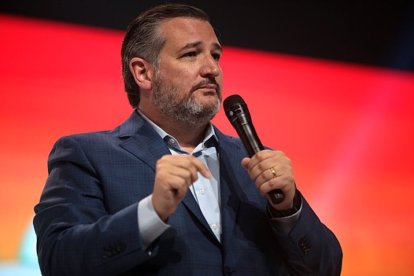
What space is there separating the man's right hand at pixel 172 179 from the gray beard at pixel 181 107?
0.45 metres

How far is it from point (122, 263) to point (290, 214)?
18.4 inches

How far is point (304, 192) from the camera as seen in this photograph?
8.02ft

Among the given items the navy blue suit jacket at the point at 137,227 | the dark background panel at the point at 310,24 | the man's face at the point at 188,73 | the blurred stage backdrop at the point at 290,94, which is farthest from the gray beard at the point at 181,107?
the dark background panel at the point at 310,24

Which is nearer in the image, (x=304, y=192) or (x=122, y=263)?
(x=122, y=263)

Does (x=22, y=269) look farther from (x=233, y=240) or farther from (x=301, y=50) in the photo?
(x=301, y=50)

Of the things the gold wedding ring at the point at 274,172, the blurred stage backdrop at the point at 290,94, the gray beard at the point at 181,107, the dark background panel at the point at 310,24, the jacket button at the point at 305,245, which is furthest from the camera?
the dark background panel at the point at 310,24

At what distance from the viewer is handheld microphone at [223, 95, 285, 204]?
4.72ft

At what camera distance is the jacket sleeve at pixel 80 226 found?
4.40ft

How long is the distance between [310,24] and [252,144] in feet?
4.69

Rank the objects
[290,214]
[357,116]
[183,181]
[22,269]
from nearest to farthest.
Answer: [183,181] → [290,214] → [22,269] → [357,116]

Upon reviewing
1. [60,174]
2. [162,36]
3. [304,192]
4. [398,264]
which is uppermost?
[162,36]

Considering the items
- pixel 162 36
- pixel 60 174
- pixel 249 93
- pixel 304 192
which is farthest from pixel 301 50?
pixel 60 174

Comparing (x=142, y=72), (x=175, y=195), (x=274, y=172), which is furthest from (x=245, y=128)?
(x=142, y=72)

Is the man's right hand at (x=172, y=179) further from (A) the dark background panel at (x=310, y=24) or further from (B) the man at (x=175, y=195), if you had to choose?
(A) the dark background panel at (x=310, y=24)
